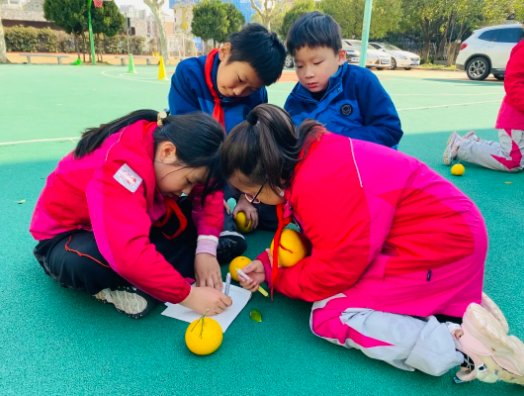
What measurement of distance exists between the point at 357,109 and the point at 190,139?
1.33 m

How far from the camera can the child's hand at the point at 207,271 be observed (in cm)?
185

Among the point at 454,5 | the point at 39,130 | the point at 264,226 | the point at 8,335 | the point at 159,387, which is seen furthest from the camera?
the point at 454,5

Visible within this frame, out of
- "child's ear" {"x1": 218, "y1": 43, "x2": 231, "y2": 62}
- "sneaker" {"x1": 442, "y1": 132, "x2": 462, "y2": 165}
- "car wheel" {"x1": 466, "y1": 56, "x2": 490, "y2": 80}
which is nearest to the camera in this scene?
"child's ear" {"x1": 218, "y1": 43, "x2": 231, "y2": 62}

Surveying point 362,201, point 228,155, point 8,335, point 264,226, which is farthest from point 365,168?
point 8,335

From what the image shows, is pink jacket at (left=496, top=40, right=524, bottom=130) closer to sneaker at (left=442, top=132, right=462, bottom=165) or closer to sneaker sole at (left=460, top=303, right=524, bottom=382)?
sneaker at (left=442, top=132, right=462, bottom=165)

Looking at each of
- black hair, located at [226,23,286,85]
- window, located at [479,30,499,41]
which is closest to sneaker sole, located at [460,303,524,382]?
black hair, located at [226,23,286,85]

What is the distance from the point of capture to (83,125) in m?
5.30

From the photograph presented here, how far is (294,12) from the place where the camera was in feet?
88.6

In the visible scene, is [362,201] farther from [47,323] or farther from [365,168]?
[47,323]

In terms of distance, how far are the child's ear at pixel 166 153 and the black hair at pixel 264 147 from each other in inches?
7.9

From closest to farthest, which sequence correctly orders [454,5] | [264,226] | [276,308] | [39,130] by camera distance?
[276,308] < [264,226] < [39,130] < [454,5]

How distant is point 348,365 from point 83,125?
15.7 feet

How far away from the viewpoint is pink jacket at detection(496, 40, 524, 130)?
11.7ft

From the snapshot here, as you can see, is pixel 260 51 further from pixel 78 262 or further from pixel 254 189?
pixel 78 262
